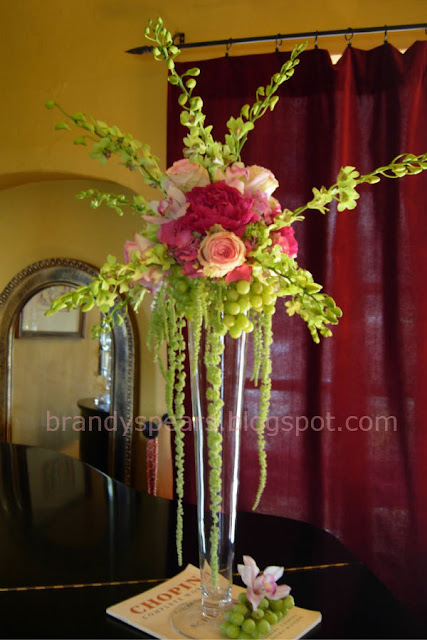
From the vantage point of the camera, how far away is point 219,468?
1.06 m

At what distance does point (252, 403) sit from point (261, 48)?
5.65 feet

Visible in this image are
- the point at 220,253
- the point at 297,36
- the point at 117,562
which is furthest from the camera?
the point at 297,36

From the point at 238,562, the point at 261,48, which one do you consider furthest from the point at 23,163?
the point at 238,562

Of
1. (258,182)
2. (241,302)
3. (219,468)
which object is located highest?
(258,182)

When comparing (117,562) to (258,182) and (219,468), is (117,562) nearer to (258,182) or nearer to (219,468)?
(219,468)

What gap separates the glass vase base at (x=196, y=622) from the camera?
1.07 m

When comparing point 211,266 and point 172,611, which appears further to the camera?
point 172,611

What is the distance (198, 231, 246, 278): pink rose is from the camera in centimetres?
100

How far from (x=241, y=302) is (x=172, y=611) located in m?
0.64

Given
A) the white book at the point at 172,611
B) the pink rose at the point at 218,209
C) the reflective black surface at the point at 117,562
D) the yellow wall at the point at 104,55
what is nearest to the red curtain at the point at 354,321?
the yellow wall at the point at 104,55

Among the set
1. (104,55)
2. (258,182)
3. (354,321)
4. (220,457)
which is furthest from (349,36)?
(220,457)

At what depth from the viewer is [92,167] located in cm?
307

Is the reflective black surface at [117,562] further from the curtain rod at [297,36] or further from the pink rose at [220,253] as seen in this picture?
the curtain rod at [297,36]

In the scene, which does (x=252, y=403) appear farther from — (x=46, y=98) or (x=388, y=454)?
(x=46, y=98)
